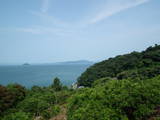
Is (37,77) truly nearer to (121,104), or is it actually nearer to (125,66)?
(125,66)

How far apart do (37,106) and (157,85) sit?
33.6 ft

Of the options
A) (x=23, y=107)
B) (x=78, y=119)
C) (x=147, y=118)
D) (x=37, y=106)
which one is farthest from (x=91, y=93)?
(x=23, y=107)

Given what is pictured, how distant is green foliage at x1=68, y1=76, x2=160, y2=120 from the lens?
7138 millimetres

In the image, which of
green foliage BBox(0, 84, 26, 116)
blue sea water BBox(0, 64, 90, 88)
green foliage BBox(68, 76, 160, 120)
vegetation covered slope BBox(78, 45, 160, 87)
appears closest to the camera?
→ green foliage BBox(68, 76, 160, 120)

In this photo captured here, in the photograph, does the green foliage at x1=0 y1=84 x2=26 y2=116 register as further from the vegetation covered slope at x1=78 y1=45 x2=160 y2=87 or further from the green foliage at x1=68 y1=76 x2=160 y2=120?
the vegetation covered slope at x1=78 y1=45 x2=160 y2=87

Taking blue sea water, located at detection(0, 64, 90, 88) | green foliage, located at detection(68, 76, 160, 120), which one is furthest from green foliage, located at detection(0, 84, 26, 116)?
Result: blue sea water, located at detection(0, 64, 90, 88)

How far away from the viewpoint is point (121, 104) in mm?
7551

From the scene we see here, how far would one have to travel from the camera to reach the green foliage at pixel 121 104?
23.4 ft

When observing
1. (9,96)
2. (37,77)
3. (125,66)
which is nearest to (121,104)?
(9,96)

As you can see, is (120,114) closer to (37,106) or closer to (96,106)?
(96,106)

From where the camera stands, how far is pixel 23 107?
49.1 ft

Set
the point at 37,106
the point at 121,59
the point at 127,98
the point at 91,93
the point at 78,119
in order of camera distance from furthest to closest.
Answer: the point at 121,59 < the point at 37,106 < the point at 91,93 < the point at 127,98 < the point at 78,119

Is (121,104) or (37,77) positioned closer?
(121,104)

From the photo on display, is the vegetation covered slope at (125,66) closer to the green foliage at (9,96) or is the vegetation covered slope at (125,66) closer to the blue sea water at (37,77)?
the green foliage at (9,96)
